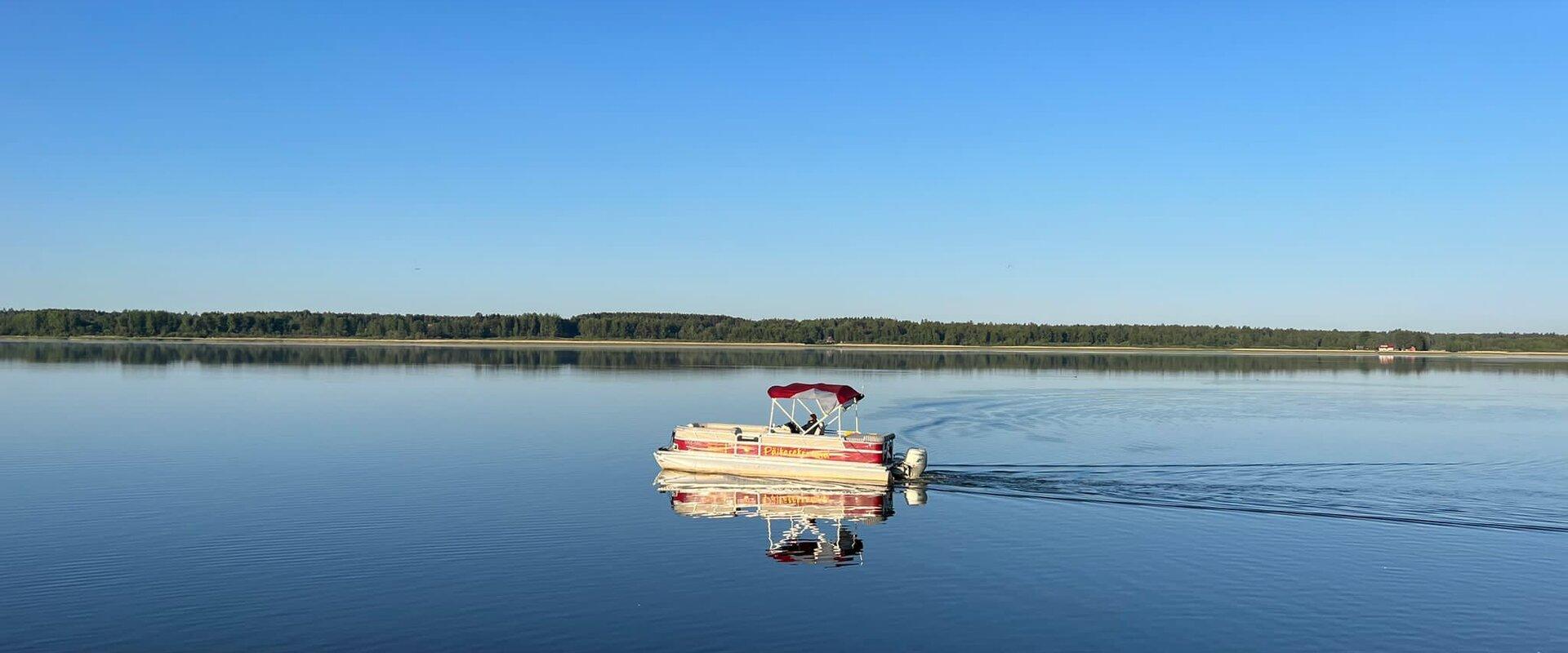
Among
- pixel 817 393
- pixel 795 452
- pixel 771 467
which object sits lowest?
pixel 771 467

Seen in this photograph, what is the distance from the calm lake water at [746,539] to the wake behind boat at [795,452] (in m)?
1.29

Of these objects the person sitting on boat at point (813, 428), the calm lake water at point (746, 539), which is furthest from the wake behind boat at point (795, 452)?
the calm lake water at point (746, 539)

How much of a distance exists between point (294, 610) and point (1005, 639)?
13.3m

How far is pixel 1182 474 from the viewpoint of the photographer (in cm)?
4153

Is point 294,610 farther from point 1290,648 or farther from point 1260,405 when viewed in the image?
point 1260,405

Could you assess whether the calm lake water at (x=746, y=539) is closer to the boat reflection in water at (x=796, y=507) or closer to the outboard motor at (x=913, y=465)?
the boat reflection in water at (x=796, y=507)

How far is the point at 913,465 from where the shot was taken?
129ft

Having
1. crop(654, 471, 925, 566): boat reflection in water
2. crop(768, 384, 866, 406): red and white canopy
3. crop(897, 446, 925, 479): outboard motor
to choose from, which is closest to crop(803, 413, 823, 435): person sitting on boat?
crop(768, 384, 866, 406): red and white canopy

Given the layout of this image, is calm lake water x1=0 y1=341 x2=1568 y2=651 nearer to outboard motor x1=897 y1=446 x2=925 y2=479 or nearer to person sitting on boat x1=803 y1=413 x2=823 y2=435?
outboard motor x1=897 y1=446 x2=925 y2=479

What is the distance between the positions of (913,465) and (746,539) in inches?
455

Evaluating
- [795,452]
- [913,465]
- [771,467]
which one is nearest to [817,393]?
[795,452]

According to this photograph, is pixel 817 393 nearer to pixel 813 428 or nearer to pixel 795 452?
pixel 813 428

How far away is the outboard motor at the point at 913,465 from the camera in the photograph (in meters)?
39.2

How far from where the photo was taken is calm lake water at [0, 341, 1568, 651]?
2050cm
